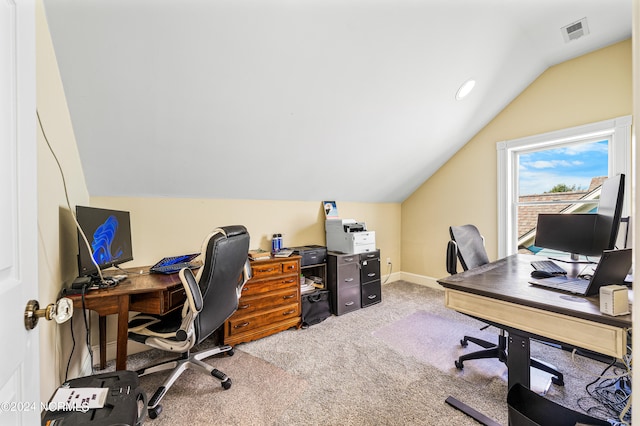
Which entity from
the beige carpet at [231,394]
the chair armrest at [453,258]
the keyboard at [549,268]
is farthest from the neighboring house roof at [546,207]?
the beige carpet at [231,394]

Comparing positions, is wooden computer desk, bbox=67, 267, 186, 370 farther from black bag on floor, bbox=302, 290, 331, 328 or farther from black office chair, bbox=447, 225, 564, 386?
black office chair, bbox=447, 225, 564, 386

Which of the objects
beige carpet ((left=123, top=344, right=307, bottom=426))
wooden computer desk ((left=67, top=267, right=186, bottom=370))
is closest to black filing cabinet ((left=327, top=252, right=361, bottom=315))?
beige carpet ((left=123, top=344, right=307, bottom=426))

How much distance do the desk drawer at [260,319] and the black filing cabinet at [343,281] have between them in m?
0.53

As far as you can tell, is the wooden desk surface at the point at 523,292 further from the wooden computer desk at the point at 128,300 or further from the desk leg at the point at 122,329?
the desk leg at the point at 122,329

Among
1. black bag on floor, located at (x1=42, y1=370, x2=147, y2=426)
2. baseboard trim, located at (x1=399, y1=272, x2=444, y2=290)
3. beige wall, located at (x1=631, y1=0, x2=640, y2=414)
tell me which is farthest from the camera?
baseboard trim, located at (x1=399, y1=272, x2=444, y2=290)

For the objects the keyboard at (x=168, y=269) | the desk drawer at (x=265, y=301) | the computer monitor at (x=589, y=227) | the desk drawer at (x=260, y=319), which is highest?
the computer monitor at (x=589, y=227)

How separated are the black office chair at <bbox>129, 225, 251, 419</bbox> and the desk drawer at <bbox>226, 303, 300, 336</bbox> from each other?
0.45 m

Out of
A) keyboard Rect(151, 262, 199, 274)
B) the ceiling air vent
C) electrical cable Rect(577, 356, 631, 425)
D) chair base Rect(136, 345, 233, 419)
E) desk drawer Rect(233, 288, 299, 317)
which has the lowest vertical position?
electrical cable Rect(577, 356, 631, 425)

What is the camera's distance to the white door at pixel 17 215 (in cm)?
54

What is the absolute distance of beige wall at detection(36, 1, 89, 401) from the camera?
123cm

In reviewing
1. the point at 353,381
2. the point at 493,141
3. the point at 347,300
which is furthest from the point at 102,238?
the point at 493,141

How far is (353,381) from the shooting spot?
1.87m

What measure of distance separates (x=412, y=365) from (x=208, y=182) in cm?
239

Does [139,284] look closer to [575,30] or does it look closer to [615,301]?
[615,301]
